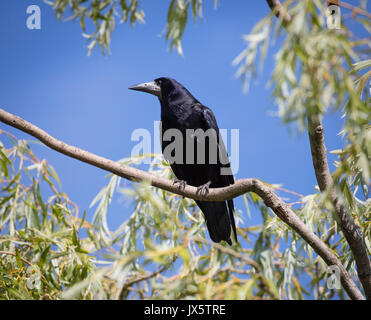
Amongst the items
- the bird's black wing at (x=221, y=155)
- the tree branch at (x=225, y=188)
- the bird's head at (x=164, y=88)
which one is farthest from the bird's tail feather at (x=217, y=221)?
the bird's head at (x=164, y=88)

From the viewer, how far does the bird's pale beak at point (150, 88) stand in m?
3.68

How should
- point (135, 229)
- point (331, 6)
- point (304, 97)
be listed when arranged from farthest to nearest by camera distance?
point (135, 229) → point (331, 6) → point (304, 97)

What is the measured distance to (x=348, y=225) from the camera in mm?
2066

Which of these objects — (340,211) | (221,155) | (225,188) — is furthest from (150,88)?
(340,211)

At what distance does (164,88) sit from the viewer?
11.8 ft

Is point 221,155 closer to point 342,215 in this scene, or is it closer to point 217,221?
point 217,221

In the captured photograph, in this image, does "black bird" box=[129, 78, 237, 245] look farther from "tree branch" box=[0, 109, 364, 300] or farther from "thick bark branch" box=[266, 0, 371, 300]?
"thick bark branch" box=[266, 0, 371, 300]

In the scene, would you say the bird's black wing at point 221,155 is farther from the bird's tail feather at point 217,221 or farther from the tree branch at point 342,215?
the tree branch at point 342,215

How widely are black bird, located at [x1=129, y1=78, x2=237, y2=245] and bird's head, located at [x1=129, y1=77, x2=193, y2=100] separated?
2cm

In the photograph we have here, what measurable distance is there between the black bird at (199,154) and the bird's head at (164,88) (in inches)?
0.8

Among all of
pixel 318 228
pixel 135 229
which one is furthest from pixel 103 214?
pixel 318 228

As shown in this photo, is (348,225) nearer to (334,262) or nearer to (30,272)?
(334,262)

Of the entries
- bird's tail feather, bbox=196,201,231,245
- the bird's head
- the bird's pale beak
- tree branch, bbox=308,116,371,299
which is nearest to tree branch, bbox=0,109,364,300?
tree branch, bbox=308,116,371,299
